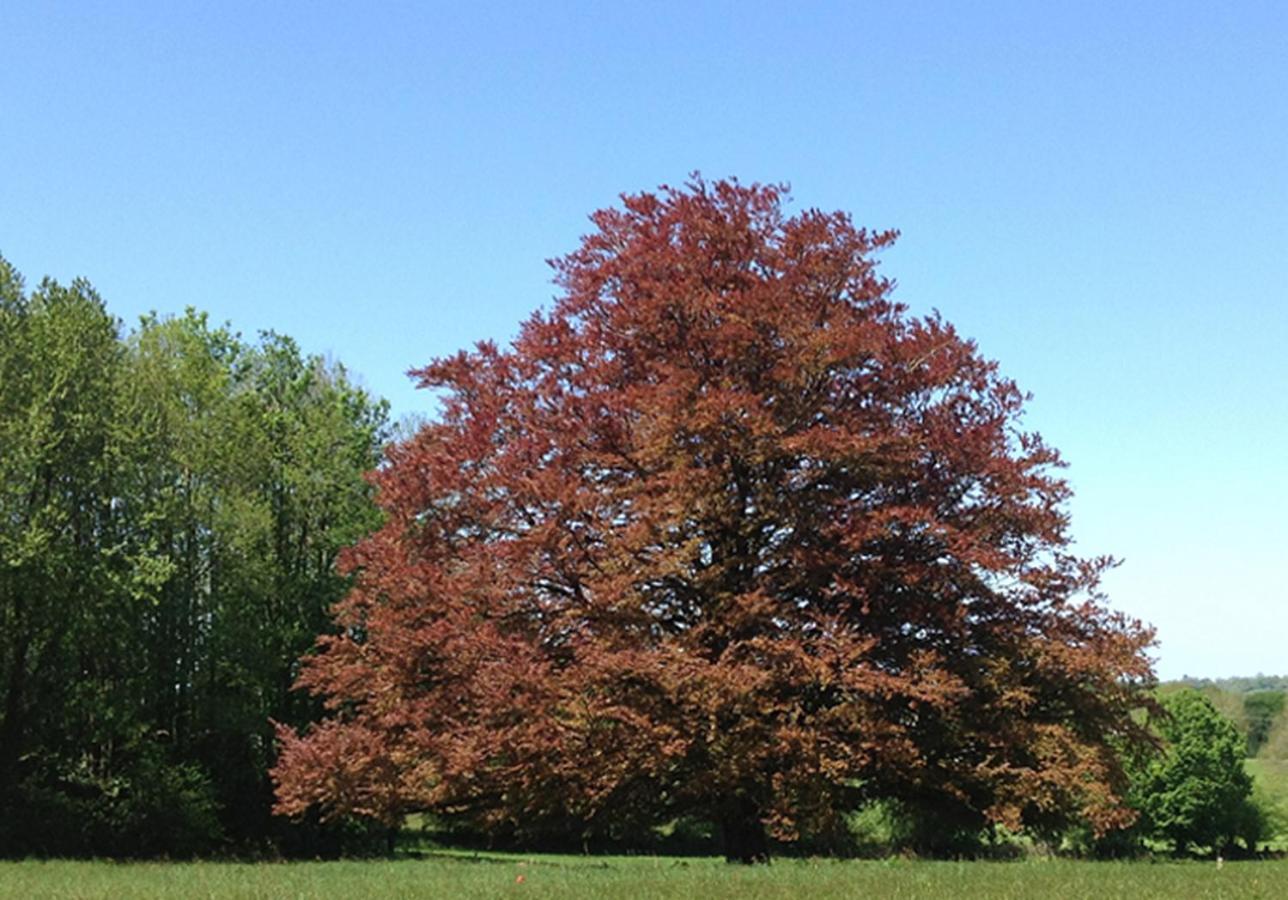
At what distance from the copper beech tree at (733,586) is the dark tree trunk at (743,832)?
0.43 ft

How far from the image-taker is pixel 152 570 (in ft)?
105

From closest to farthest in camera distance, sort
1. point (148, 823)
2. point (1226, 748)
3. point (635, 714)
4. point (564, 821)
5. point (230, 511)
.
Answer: point (635, 714) → point (564, 821) → point (148, 823) → point (230, 511) → point (1226, 748)

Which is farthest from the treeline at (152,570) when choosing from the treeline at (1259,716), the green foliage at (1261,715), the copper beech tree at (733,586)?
the green foliage at (1261,715)

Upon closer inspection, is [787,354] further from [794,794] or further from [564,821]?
[564,821]

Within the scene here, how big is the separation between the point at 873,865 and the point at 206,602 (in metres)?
27.3

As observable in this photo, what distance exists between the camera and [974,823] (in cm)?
2134

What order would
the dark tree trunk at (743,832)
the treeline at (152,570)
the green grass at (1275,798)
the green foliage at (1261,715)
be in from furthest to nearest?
the green foliage at (1261,715) < the green grass at (1275,798) < the treeline at (152,570) < the dark tree trunk at (743,832)

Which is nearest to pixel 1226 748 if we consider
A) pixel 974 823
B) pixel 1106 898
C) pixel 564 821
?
pixel 974 823

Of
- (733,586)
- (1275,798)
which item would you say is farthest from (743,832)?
(1275,798)

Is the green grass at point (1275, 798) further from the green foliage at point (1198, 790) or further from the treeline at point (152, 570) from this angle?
the treeline at point (152, 570)

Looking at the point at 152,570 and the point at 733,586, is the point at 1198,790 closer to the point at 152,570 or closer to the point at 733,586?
the point at 733,586

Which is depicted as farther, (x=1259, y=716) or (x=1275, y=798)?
(x=1259, y=716)

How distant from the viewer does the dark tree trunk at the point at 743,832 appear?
70.5 ft

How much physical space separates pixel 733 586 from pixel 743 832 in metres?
4.78
